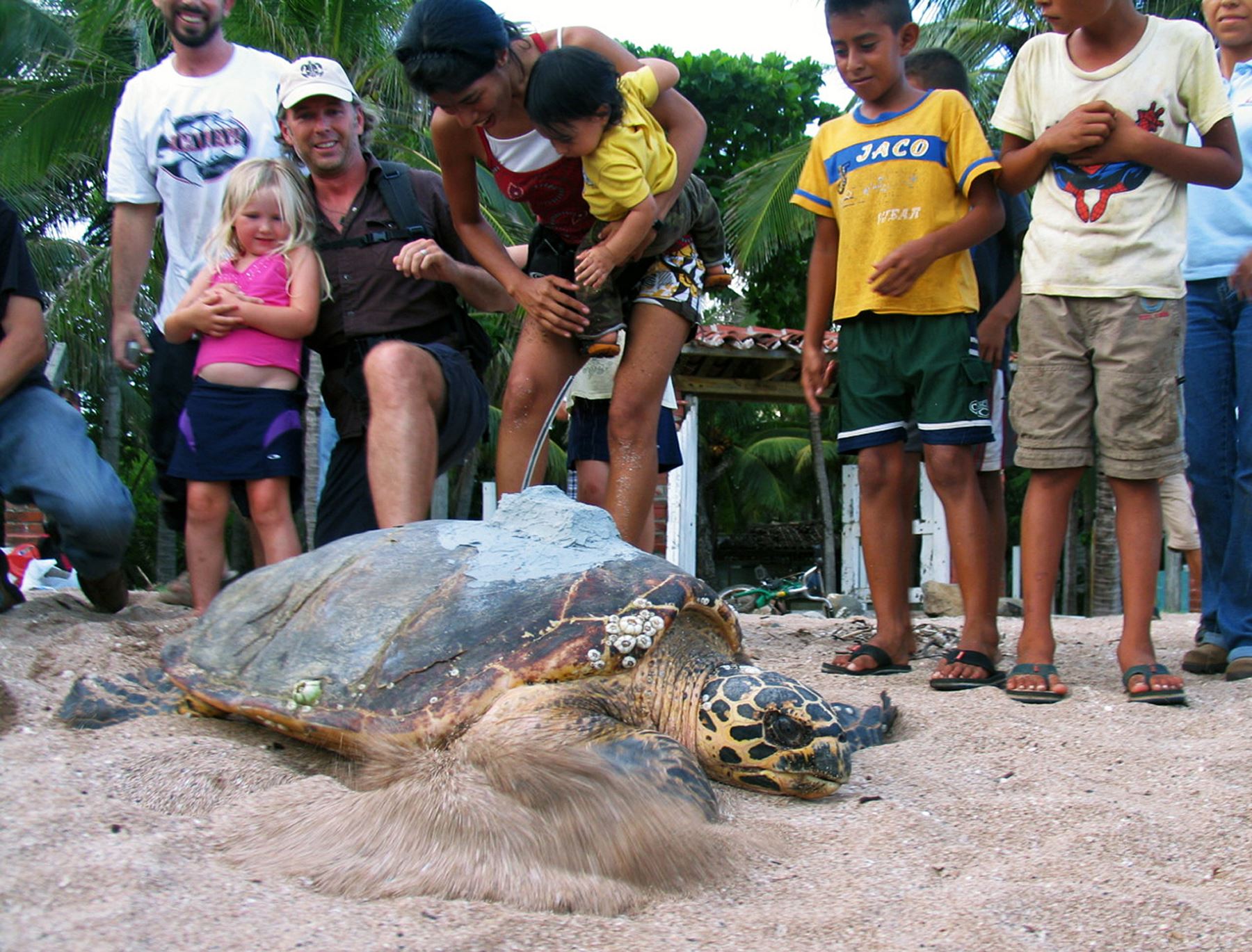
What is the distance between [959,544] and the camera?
2748 mm

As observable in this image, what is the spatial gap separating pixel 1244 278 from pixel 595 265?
1624mm

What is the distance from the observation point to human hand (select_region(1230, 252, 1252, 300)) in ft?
8.39

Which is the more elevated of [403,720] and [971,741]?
[403,720]

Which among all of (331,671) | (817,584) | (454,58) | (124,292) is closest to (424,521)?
(331,671)

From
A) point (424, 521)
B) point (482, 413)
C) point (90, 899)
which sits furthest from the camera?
point (482, 413)

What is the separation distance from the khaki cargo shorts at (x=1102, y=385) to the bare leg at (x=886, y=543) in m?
0.38

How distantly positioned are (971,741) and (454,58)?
1970 mm

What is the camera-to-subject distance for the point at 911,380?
9.32 ft

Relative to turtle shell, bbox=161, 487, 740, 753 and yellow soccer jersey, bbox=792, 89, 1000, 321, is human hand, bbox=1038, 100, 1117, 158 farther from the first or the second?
turtle shell, bbox=161, 487, 740, 753

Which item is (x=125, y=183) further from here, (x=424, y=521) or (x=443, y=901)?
(x=443, y=901)

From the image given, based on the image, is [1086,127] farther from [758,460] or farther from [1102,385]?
[758,460]

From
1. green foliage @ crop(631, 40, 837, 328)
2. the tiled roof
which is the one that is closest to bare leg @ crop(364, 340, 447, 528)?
the tiled roof

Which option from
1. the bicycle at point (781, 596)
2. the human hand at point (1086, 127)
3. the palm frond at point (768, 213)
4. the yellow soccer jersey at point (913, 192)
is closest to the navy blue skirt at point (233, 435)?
the yellow soccer jersey at point (913, 192)

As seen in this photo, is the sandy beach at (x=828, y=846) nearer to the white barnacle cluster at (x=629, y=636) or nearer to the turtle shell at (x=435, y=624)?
the turtle shell at (x=435, y=624)
